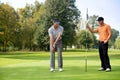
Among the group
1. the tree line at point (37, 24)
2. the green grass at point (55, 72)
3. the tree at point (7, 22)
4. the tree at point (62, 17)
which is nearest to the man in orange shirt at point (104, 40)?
the green grass at point (55, 72)

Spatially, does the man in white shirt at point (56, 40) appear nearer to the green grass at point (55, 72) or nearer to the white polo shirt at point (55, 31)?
the white polo shirt at point (55, 31)

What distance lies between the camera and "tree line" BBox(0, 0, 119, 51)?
57.2 meters

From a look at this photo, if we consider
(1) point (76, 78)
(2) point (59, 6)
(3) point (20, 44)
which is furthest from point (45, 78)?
(3) point (20, 44)

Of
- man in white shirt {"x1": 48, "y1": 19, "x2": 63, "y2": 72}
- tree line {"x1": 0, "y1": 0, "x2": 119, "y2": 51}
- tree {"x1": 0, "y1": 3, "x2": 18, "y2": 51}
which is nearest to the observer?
man in white shirt {"x1": 48, "y1": 19, "x2": 63, "y2": 72}

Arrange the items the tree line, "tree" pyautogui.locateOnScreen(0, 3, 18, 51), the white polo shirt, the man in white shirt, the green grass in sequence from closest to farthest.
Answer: the green grass, the man in white shirt, the white polo shirt, "tree" pyautogui.locateOnScreen(0, 3, 18, 51), the tree line

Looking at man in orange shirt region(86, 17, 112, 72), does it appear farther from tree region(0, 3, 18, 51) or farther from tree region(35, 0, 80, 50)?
tree region(35, 0, 80, 50)

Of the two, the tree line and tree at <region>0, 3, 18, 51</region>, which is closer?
tree at <region>0, 3, 18, 51</region>

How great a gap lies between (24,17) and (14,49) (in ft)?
21.9

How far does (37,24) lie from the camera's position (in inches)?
2594

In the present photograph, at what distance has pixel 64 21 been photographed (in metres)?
59.3

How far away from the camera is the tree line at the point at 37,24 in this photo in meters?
57.2

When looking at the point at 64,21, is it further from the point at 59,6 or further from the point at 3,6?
the point at 3,6

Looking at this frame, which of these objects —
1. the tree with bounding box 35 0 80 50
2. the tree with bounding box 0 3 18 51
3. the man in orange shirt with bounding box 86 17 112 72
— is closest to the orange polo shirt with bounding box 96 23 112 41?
the man in orange shirt with bounding box 86 17 112 72

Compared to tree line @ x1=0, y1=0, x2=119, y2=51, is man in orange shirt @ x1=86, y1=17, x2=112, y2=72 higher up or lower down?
lower down
